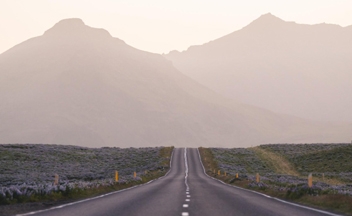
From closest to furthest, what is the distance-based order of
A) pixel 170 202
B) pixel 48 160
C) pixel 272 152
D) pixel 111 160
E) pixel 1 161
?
pixel 170 202, pixel 1 161, pixel 48 160, pixel 111 160, pixel 272 152

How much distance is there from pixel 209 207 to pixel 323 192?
28.3ft

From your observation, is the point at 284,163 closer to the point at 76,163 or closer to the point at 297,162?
the point at 297,162

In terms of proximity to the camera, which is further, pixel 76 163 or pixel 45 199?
pixel 76 163

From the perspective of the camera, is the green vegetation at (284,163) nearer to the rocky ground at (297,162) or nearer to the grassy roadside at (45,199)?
the rocky ground at (297,162)

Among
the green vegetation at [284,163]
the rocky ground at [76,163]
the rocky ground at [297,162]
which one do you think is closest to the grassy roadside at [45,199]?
the green vegetation at [284,163]

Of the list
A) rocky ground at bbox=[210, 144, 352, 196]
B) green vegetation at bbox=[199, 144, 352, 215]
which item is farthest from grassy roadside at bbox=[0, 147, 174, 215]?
rocky ground at bbox=[210, 144, 352, 196]

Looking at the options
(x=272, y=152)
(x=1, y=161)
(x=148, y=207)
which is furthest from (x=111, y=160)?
(x=148, y=207)

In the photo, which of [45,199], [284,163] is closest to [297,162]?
[284,163]

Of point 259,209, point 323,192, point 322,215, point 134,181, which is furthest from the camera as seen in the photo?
point 134,181

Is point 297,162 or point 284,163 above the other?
point 297,162

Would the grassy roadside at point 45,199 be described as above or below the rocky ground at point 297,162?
below

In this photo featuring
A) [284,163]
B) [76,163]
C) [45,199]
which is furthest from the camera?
[284,163]

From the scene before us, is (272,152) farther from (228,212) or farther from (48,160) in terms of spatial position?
(228,212)

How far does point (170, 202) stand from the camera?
68.4 feet
